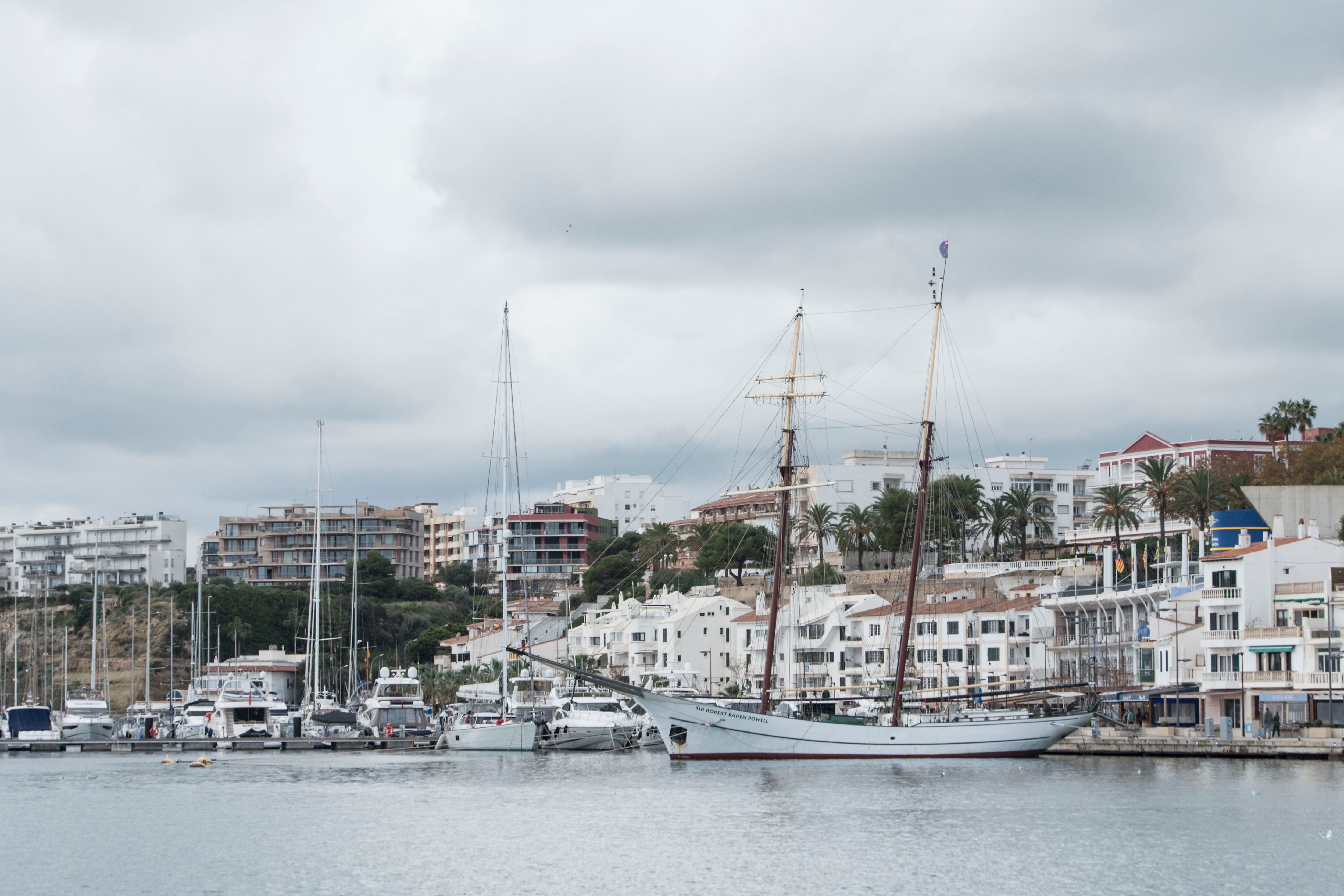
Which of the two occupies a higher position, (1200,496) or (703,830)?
(1200,496)

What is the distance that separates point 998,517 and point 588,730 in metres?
57.1

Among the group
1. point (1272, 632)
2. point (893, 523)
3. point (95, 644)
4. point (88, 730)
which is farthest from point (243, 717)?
point (1272, 632)

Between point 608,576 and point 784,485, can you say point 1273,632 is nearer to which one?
point 784,485

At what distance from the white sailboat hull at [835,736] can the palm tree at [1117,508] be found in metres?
43.5

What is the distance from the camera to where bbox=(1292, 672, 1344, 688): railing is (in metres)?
78.2

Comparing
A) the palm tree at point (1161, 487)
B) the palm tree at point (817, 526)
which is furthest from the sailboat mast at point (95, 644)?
the palm tree at point (1161, 487)

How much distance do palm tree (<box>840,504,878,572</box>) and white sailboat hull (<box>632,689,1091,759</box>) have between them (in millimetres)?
65985

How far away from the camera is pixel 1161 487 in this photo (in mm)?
126500

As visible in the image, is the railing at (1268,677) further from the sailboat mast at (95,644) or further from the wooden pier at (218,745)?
the sailboat mast at (95,644)

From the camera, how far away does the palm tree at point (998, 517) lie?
14212 centimetres

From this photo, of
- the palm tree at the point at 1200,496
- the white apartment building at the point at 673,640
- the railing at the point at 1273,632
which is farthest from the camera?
the white apartment building at the point at 673,640

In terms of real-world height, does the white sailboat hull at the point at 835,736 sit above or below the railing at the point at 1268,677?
below

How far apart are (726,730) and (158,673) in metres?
116

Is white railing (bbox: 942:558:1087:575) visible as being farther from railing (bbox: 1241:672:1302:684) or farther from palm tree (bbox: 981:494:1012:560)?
railing (bbox: 1241:672:1302:684)
